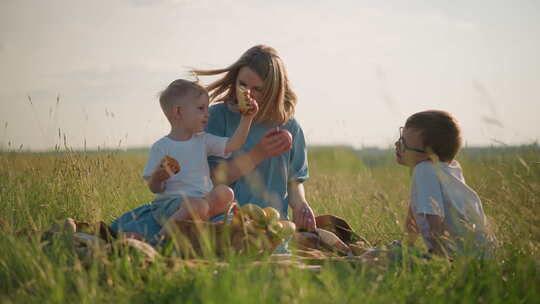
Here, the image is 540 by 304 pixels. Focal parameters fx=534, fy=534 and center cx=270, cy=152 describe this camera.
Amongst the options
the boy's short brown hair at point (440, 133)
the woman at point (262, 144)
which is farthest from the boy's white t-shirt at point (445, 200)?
the woman at point (262, 144)

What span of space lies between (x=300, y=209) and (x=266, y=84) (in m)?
1.14

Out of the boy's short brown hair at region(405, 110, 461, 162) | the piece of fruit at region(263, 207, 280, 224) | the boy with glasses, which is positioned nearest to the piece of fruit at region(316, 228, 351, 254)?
the boy with glasses

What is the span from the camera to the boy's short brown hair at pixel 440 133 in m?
4.01

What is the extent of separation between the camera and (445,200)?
3883 millimetres

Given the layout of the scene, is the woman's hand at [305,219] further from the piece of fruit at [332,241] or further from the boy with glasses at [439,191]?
the boy with glasses at [439,191]

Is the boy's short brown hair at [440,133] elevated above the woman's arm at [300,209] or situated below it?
above

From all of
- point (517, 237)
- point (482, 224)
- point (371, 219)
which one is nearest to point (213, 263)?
point (482, 224)

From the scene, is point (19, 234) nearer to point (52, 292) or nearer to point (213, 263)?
point (52, 292)

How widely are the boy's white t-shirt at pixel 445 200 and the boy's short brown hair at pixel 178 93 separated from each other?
71.7 inches

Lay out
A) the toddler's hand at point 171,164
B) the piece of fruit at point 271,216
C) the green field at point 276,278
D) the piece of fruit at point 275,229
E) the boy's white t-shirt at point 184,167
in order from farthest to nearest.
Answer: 1. the boy's white t-shirt at point 184,167
2. the toddler's hand at point 171,164
3. the piece of fruit at point 271,216
4. the piece of fruit at point 275,229
5. the green field at point 276,278

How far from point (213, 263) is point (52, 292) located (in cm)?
83

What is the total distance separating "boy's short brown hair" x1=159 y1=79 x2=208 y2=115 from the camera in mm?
4270

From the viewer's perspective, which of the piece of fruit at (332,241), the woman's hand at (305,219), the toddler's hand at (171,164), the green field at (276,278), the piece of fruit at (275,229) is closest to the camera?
the green field at (276,278)

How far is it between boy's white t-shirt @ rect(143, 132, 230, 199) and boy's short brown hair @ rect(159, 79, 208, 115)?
283mm
